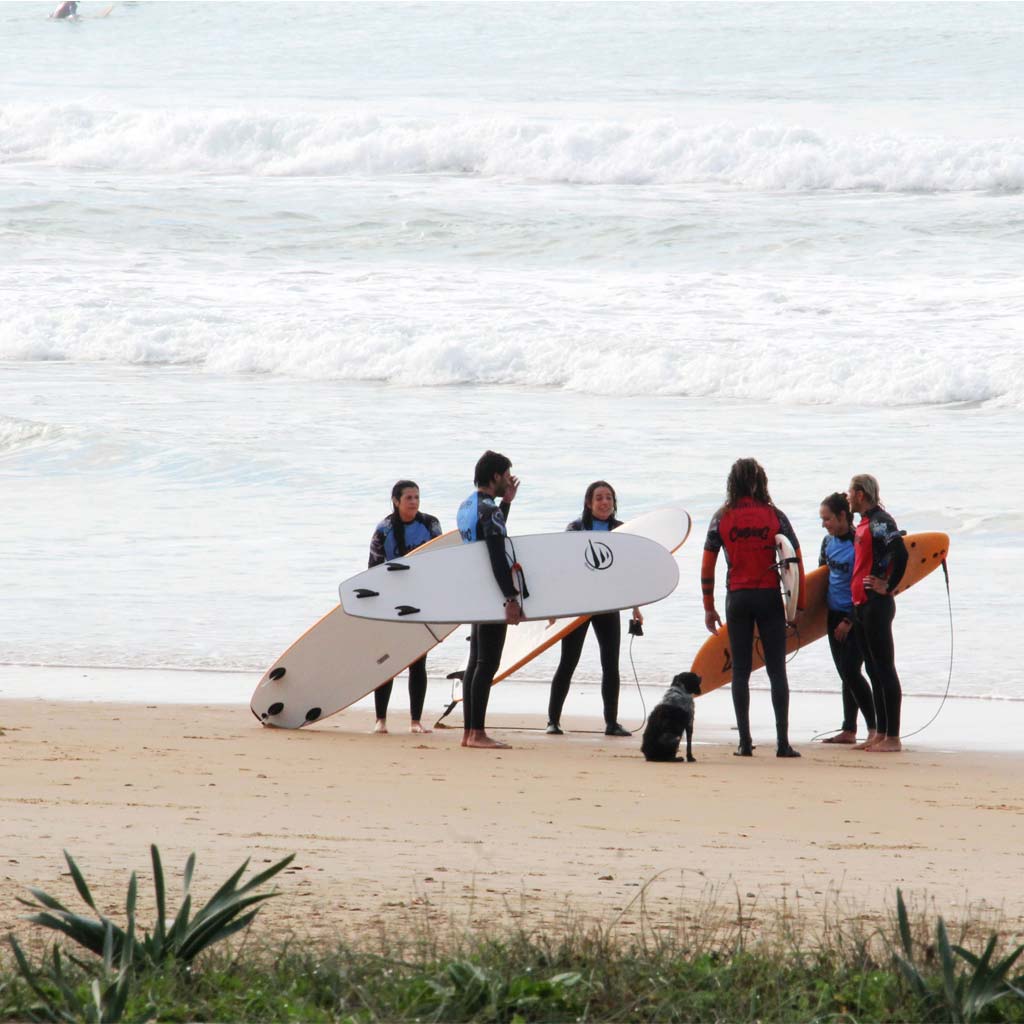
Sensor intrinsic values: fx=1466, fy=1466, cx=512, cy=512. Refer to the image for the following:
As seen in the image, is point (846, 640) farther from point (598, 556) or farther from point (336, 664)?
point (336, 664)

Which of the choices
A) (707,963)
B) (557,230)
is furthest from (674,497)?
(557,230)

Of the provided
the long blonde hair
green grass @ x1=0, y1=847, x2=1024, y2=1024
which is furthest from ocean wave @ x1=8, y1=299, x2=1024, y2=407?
green grass @ x1=0, y1=847, x2=1024, y2=1024

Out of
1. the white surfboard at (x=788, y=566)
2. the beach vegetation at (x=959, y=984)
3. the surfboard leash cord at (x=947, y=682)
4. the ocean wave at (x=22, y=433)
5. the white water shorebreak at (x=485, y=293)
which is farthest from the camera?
the ocean wave at (x=22, y=433)

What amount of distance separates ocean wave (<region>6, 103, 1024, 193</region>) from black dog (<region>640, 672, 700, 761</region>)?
24272mm

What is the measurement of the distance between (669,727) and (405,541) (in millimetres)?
1862

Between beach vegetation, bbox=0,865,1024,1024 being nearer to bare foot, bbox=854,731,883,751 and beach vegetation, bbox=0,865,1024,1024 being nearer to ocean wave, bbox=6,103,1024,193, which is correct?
bare foot, bbox=854,731,883,751

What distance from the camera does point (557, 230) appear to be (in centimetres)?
2627

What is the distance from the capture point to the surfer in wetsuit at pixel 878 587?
21.9ft

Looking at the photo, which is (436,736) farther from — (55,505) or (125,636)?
(55,505)

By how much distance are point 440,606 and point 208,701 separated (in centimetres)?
149

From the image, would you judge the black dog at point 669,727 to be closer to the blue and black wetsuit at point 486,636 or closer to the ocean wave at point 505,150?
the blue and black wetsuit at point 486,636

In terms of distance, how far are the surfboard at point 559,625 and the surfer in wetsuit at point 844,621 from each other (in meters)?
1.02

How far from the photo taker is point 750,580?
6.66 m

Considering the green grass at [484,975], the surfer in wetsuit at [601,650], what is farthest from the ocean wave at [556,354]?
the green grass at [484,975]
